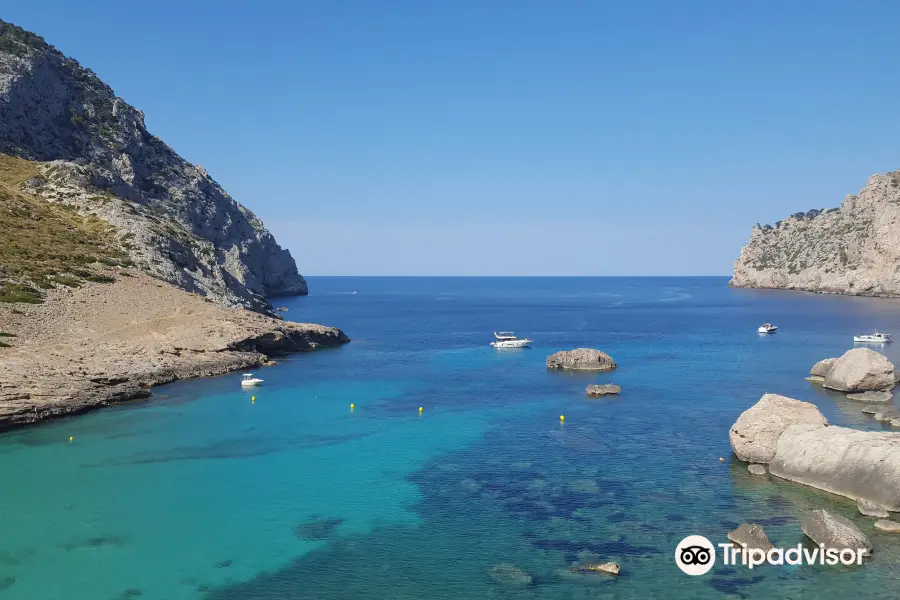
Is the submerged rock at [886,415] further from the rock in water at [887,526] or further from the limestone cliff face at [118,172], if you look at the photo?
the limestone cliff face at [118,172]

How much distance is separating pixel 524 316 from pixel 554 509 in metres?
143

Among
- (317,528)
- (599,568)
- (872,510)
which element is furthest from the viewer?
(317,528)

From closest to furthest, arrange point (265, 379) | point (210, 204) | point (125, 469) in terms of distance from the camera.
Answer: point (125, 469)
point (265, 379)
point (210, 204)

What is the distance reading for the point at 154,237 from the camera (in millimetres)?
103000

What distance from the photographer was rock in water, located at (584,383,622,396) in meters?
63.6

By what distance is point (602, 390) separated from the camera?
209 ft

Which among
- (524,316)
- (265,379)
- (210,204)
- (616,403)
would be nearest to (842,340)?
(616,403)

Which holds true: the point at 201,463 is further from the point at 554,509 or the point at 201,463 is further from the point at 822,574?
the point at 822,574

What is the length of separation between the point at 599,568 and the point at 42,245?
8916 centimetres

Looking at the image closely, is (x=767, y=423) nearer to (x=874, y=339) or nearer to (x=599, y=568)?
(x=599, y=568)

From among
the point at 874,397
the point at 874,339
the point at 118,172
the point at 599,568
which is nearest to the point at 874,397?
the point at 874,397

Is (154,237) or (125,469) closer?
(125,469)

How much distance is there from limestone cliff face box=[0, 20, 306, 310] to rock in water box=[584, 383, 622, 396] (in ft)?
211

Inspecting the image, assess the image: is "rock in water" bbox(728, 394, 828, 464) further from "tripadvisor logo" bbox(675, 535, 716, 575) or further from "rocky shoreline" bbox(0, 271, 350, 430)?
"rocky shoreline" bbox(0, 271, 350, 430)
